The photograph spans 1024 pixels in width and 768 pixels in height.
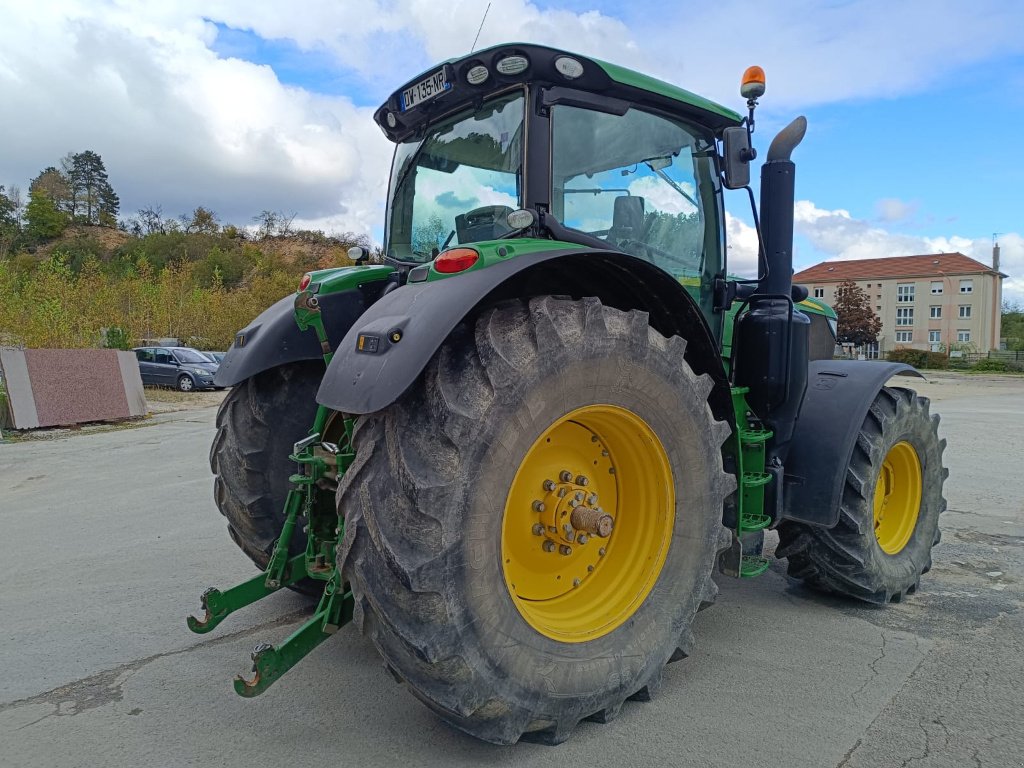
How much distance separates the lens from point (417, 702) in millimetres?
2727

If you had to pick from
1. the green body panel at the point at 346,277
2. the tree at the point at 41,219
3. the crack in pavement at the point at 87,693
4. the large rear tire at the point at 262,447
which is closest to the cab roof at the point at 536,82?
the green body panel at the point at 346,277

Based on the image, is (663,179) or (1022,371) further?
(1022,371)

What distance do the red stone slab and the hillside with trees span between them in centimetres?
322

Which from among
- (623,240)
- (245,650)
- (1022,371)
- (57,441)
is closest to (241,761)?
(245,650)

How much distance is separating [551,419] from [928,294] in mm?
75965

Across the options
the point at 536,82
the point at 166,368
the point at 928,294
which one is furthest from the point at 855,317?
the point at 536,82

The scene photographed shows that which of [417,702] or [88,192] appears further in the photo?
[88,192]

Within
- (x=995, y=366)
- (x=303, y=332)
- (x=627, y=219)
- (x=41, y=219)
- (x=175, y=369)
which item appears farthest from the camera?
(x=41, y=219)

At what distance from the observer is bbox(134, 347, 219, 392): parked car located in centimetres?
2262

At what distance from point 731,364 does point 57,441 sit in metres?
11.7

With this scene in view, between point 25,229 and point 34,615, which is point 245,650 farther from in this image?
point 25,229

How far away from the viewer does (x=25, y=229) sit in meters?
77.6

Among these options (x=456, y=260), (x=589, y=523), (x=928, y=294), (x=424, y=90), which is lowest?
(x=589, y=523)

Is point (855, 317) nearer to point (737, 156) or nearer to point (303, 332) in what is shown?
point (737, 156)
